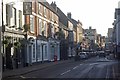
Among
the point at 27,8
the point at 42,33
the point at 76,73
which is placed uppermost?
the point at 27,8

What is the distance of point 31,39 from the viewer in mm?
46250

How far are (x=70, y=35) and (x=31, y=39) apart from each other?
4892 centimetres

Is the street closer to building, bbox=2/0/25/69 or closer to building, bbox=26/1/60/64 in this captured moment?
building, bbox=2/0/25/69

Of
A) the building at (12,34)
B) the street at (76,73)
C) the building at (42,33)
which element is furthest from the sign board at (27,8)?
the street at (76,73)

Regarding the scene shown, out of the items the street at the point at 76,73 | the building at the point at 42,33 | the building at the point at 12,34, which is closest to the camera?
the street at the point at 76,73

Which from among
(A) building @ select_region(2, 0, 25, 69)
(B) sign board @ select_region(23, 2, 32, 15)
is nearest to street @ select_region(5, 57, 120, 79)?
(A) building @ select_region(2, 0, 25, 69)

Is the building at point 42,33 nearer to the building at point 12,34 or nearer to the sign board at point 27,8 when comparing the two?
the building at point 12,34

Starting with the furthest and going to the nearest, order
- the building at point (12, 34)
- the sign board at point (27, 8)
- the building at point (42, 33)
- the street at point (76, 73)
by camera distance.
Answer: the building at point (42, 33) < the sign board at point (27, 8) < the building at point (12, 34) < the street at point (76, 73)

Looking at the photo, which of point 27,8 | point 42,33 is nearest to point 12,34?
point 27,8

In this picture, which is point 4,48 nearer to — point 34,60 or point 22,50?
point 22,50

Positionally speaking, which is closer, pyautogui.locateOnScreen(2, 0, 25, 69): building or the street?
the street

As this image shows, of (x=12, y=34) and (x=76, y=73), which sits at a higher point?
(x=12, y=34)

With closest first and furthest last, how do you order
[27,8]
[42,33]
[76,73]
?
[76,73] < [27,8] < [42,33]

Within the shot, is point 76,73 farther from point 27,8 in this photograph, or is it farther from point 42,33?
point 42,33
